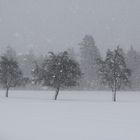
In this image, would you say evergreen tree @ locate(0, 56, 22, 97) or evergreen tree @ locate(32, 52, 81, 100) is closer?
evergreen tree @ locate(32, 52, 81, 100)

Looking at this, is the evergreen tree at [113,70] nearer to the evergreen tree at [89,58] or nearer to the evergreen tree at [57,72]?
the evergreen tree at [57,72]

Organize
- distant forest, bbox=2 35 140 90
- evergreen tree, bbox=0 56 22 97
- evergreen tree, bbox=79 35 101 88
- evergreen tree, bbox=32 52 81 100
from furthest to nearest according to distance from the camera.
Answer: evergreen tree, bbox=79 35 101 88 < distant forest, bbox=2 35 140 90 < evergreen tree, bbox=0 56 22 97 < evergreen tree, bbox=32 52 81 100

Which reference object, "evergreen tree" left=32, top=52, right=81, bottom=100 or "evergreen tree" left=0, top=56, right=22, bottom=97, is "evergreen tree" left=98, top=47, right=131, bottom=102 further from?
"evergreen tree" left=0, top=56, right=22, bottom=97

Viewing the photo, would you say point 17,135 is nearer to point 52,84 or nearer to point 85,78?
point 52,84

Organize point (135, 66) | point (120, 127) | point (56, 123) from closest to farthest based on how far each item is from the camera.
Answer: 1. point (120, 127)
2. point (56, 123)
3. point (135, 66)

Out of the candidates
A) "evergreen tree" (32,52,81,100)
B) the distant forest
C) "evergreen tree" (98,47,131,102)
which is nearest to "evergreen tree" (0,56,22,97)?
"evergreen tree" (32,52,81,100)

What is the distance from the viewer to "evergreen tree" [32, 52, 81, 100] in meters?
70.6

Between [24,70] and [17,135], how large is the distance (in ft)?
425

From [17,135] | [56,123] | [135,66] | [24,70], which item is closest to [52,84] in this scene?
[56,123]

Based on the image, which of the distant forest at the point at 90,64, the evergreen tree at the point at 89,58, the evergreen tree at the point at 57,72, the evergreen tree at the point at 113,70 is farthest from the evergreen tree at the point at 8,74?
the evergreen tree at the point at 89,58

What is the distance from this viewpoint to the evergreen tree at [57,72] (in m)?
70.6

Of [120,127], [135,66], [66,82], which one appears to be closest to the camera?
[120,127]

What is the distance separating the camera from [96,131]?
74.6 feet

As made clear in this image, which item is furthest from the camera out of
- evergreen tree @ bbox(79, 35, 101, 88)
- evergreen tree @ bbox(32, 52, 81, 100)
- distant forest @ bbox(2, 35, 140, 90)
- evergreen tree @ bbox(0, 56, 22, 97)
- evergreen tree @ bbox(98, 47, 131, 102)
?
evergreen tree @ bbox(79, 35, 101, 88)
